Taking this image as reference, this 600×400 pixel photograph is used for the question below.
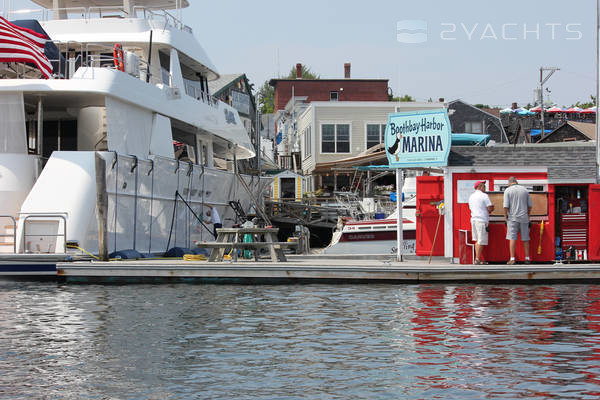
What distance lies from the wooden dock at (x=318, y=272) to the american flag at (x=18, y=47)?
4586mm

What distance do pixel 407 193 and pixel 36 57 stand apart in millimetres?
13538

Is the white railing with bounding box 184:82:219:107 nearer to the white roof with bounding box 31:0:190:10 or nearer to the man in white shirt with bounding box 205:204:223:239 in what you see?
the white roof with bounding box 31:0:190:10

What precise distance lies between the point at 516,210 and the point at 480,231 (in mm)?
772

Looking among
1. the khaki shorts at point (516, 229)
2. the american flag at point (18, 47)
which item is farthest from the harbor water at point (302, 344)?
the american flag at point (18, 47)

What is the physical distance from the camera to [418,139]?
16.4 m

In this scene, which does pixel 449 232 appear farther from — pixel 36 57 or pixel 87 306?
pixel 36 57

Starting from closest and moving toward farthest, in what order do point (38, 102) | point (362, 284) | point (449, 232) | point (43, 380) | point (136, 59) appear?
point (43, 380) < point (362, 284) < point (449, 232) < point (38, 102) < point (136, 59)

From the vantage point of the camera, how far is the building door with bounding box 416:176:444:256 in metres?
17.2

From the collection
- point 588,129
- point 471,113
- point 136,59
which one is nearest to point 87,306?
point 136,59

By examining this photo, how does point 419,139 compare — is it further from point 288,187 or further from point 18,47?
point 288,187

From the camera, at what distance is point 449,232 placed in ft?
55.1

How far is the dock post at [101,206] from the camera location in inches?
659

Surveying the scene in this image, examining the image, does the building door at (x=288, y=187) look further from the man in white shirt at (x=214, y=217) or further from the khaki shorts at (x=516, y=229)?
the khaki shorts at (x=516, y=229)

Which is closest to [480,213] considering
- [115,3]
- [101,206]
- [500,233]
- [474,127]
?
[500,233]
